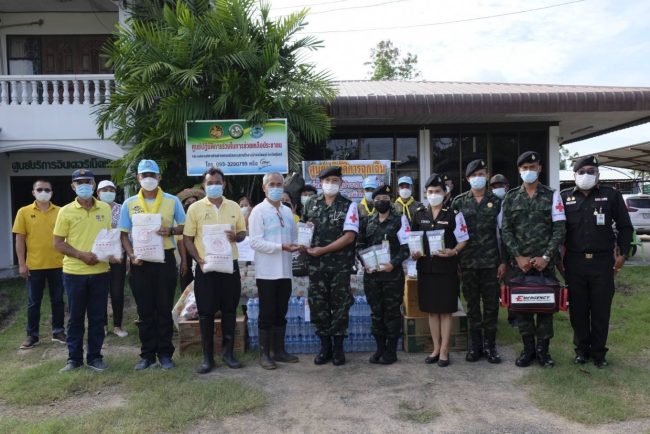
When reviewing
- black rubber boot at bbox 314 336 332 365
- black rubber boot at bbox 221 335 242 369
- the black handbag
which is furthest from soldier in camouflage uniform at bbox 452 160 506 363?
black rubber boot at bbox 221 335 242 369

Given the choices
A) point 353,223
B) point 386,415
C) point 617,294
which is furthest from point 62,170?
point 617,294

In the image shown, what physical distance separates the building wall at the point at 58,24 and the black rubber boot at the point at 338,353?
1079 centimetres

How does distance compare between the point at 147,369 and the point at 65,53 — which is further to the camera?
the point at 65,53

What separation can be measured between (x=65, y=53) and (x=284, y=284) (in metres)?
10.8

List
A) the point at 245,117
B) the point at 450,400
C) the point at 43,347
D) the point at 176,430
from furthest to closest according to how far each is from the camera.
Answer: the point at 245,117 → the point at 43,347 → the point at 450,400 → the point at 176,430

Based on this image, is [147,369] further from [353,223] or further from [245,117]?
[245,117]

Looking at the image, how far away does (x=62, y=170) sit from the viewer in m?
12.4

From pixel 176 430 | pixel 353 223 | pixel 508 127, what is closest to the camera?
pixel 176 430

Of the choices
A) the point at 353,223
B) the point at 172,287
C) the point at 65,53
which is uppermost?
the point at 65,53

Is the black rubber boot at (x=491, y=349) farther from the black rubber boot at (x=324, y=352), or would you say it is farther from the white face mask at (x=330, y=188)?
the white face mask at (x=330, y=188)

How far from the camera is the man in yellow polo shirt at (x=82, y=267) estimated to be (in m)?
4.69

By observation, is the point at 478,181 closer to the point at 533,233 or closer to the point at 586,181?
the point at 533,233

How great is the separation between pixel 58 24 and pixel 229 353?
11.1 meters

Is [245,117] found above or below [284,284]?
above
